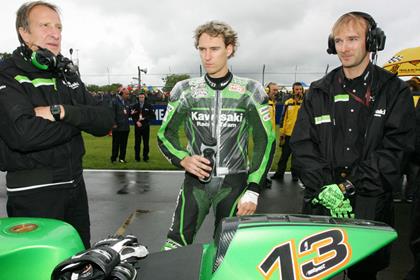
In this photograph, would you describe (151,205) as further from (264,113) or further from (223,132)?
(264,113)

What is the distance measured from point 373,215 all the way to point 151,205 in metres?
3.97

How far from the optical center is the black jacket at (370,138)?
2.11 metres

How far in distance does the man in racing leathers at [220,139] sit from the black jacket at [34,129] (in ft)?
2.17

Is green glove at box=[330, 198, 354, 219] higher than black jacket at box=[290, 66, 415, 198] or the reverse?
the reverse

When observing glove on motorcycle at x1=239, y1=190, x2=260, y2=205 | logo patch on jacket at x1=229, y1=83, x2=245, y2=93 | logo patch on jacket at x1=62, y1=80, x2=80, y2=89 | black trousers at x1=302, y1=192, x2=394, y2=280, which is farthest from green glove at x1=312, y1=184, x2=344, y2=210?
logo patch on jacket at x1=62, y1=80, x2=80, y2=89

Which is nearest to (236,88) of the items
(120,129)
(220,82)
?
(220,82)

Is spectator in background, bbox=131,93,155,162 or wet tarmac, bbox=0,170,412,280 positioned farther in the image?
spectator in background, bbox=131,93,155,162

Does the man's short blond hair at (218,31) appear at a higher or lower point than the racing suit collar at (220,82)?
higher

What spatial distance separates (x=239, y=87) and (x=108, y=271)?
5.06 ft

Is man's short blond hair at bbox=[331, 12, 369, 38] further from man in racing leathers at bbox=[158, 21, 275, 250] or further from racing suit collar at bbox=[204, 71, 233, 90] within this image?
racing suit collar at bbox=[204, 71, 233, 90]

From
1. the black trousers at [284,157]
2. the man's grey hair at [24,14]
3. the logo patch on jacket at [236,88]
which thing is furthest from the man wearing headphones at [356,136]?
the black trousers at [284,157]

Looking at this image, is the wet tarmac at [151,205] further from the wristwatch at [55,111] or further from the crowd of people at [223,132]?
the wristwatch at [55,111]

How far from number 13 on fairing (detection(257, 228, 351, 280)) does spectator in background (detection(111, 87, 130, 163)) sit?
796cm

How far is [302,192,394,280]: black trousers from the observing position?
211 cm
